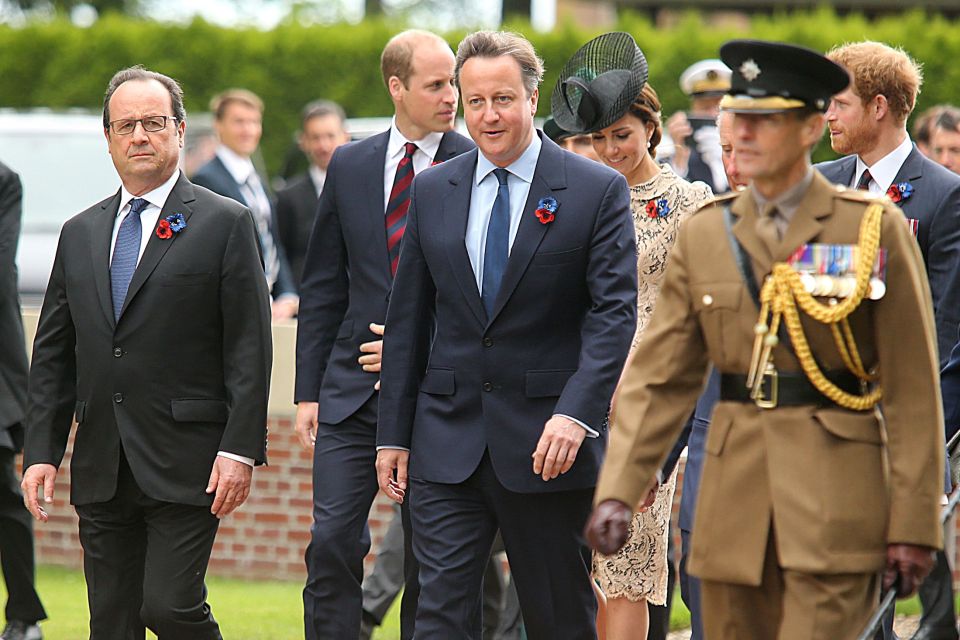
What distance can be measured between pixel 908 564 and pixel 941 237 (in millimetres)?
2032

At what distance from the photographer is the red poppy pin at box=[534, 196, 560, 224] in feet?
18.3

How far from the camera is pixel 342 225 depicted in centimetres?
662

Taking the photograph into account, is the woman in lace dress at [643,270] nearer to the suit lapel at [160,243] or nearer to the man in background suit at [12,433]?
the suit lapel at [160,243]

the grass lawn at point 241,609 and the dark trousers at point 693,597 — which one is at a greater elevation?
the dark trousers at point 693,597

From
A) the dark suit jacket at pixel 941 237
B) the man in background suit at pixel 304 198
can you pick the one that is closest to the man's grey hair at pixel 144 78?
the dark suit jacket at pixel 941 237

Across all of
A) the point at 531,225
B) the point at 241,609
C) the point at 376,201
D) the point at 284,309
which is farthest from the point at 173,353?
the point at 284,309

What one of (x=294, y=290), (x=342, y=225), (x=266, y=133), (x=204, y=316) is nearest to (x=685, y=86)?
(x=294, y=290)

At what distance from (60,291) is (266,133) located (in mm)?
13489

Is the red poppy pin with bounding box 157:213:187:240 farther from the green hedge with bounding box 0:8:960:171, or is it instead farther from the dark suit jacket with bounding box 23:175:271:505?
the green hedge with bounding box 0:8:960:171

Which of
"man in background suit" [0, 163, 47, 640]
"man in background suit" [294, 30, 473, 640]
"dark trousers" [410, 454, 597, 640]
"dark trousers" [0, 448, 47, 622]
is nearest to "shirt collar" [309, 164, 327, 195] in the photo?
"man in background suit" [0, 163, 47, 640]

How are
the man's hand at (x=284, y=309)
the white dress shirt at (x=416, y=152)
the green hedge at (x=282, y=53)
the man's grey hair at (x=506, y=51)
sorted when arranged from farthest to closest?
the green hedge at (x=282, y=53), the man's hand at (x=284, y=309), the white dress shirt at (x=416, y=152), the man's grey hair at (x=506, y=51)

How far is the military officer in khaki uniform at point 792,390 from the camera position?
426 cm

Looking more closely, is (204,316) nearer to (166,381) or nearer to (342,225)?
(166,381)

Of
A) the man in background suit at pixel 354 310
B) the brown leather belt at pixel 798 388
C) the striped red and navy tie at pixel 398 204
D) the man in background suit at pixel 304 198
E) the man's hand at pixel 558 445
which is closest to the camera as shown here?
the brown leather belt at pixel 798 388
